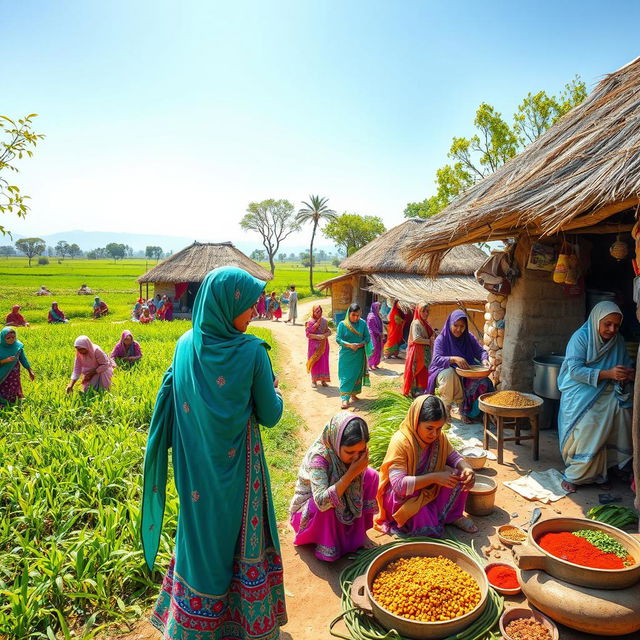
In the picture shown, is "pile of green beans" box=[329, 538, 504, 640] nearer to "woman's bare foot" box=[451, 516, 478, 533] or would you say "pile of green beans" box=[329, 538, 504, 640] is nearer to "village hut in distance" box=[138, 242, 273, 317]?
"woman's bare foot" box=[451, 516, 478, 533]

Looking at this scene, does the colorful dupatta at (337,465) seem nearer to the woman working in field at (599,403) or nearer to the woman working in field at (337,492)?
the woman working in field at (337,492)

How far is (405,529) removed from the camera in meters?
3.66

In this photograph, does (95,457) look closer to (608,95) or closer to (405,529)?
(405,529)

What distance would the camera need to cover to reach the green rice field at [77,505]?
9.44 feet

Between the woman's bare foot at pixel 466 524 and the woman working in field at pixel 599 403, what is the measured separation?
1331 millimetres

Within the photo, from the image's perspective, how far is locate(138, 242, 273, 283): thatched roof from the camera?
860 inches

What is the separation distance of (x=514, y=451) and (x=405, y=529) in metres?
2.44

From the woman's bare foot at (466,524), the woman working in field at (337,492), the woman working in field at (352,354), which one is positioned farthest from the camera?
the woman working in field at (352,354)

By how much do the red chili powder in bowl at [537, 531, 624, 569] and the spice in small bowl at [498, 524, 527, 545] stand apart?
69 centimetres

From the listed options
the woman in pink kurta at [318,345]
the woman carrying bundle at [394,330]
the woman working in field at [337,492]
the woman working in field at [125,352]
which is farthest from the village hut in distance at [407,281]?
the woman working in field at [337,492]

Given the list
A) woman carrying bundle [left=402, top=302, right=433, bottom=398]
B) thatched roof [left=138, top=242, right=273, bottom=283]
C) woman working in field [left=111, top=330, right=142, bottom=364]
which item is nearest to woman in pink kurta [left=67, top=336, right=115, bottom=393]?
woman working in field [left=111, top=330, right=142, bottom=364]

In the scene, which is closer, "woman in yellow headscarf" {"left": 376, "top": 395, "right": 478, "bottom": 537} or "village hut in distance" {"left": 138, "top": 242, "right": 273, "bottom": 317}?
"woman in yellow headscarf" {"left": 376, "top": 395, "right": 478, "bottom": 537}

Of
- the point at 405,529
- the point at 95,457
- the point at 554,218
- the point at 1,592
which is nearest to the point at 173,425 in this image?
the point at 1,592

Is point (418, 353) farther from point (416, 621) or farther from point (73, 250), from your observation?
point (73, 250)
